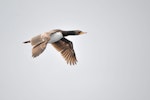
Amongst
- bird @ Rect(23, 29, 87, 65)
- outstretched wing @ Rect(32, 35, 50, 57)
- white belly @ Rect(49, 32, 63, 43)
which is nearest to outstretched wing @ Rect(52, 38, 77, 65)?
bird @ Rect(23, 29, 87, 65)

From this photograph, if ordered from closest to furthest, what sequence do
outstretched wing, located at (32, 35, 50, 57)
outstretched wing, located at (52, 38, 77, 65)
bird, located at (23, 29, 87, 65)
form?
outstretched wing, located at (32, 35, 50, 57)
bird, located at (23, 29, 87, 65)
outstretched wing, located at (52, 38, 77, 65)

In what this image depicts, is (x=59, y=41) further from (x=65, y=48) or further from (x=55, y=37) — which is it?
(x=55, y=37)

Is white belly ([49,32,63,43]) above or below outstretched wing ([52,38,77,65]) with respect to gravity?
above

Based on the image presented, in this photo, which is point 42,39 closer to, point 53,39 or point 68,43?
point 53,39

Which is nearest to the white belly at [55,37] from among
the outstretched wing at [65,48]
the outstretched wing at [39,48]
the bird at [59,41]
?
the bird at [59,41]

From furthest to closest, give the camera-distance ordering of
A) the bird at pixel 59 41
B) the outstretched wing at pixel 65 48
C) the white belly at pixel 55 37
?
the outstretched wing at pixel 65 48
the white belly at pixel 55 37
the bird at pixel 59 41

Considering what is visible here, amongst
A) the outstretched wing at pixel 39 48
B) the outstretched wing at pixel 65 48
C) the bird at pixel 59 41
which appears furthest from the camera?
the outstretched wing at pixel 65 48

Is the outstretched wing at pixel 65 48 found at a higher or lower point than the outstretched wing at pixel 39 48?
lower

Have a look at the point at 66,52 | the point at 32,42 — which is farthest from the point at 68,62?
the point at 32,42

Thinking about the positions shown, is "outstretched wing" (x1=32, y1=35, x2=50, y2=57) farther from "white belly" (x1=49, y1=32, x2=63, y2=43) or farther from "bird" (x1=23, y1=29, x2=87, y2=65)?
"white belly" (x1=49, y1=32, x2=63, y2=43)

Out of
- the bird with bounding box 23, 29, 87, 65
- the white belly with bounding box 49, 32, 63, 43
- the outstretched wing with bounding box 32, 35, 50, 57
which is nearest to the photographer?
the outstretched wing with bounding box 32, 35, 50, 57

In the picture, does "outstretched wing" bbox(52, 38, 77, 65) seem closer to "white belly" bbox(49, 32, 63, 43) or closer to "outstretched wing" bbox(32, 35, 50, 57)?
"white belly" bbox(49, 32, 63, 43)

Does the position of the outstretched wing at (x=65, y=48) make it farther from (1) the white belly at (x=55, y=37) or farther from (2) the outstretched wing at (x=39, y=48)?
(2) the outstretched wing at (x=39, y=48)

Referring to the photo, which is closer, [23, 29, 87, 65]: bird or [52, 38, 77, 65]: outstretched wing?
[23, 29, 87, 65]: bird
